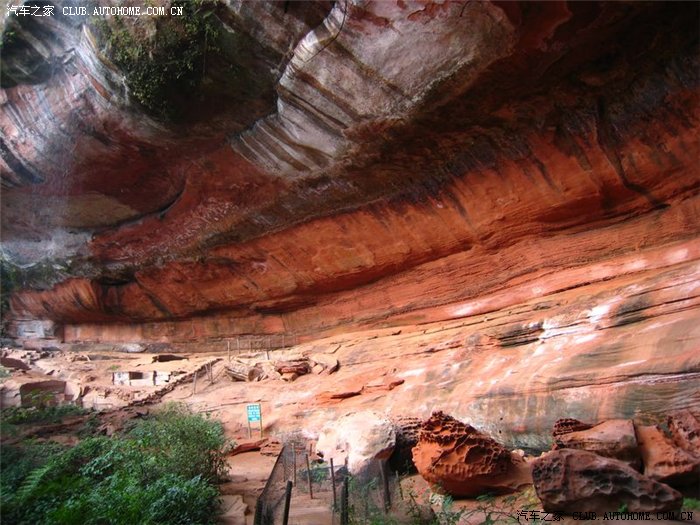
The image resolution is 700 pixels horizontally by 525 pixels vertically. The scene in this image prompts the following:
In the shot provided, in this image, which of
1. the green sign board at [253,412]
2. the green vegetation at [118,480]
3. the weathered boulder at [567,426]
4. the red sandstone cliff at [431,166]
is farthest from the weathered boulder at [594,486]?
the green sign board at [253,412]

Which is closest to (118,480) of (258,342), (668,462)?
(668,462)

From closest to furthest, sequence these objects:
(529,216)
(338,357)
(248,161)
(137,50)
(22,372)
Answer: (137,50) → (529,216) → (248,161) → (338,357) → (22,372)

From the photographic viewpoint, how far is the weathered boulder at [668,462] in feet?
13.8

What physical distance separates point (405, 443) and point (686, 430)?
4.00 metres

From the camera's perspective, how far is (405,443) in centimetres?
743

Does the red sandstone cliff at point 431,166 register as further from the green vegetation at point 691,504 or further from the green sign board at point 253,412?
the green sign board at point 253,412

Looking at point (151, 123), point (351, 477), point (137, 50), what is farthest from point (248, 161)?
point (351, 477)

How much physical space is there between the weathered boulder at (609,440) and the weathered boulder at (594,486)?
36 centimetres

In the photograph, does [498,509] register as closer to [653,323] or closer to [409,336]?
[653,323]

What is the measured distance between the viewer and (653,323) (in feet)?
20.2

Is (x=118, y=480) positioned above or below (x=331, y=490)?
above

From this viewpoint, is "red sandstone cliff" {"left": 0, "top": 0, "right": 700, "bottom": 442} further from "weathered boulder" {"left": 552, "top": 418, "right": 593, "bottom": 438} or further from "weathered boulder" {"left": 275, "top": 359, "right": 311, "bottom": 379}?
"weathered boulder" {"left": 275, "top": 359, "right": 311, "bottom": 379}

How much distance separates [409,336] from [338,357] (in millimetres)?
2041

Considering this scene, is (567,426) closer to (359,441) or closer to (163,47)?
(359,441)
